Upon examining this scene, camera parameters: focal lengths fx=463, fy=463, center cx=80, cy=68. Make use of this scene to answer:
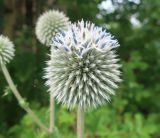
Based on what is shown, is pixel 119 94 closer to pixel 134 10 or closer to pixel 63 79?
pixel 134 10

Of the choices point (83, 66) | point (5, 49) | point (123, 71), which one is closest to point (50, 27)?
point (5, 49)

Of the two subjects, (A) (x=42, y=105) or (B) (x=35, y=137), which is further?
(A) (x=42, y=105)

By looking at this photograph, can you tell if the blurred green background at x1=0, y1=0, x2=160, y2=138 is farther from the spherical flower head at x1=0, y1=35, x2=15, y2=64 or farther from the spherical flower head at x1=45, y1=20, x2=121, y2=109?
the spherical flower head at x1=45, y1=20, x2=121, y2=109

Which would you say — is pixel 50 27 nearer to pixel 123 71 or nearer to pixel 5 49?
pixel 5 49

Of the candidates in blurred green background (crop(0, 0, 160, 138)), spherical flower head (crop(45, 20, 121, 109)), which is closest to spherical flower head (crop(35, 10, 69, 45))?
blurred green background (crop(0, 0, 160, 138))

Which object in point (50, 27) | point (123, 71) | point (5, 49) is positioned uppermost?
point (50, 27)

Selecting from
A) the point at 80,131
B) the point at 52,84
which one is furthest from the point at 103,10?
the point at 80,131
